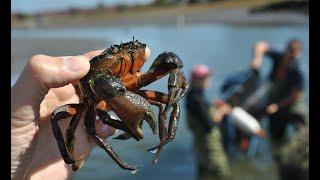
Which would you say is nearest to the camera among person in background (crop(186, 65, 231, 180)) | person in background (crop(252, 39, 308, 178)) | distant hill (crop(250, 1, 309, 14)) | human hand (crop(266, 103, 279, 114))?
person in background (crop(186, 65, 231, 180))

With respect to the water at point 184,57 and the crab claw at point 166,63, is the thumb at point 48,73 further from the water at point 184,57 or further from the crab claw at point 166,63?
the water at point 184,57

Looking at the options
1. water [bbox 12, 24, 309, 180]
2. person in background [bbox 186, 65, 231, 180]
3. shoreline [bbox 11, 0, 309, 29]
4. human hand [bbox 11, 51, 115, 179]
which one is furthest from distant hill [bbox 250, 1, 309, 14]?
human hand [bbox 11, 51, 115, 179]

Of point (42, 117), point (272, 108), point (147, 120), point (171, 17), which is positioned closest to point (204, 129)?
point (272, 108)

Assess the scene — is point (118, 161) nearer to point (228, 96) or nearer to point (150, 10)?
point (228, 96)

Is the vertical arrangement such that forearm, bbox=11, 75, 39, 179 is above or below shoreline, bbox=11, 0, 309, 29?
below

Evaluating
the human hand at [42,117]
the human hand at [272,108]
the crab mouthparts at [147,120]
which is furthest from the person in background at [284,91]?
the crab mouthparts at [147,120]

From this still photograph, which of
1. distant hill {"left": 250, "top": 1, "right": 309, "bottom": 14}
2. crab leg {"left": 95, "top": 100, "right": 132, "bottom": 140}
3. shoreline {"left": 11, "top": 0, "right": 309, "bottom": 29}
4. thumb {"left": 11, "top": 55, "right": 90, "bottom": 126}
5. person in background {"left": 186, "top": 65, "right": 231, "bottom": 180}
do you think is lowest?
person in background {"left": 186, "top": 65, "right": 231, "bottom": 180}

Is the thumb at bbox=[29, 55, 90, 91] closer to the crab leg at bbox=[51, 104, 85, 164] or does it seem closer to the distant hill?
the crab leg at bbox=[51, 104, 85, 164]
